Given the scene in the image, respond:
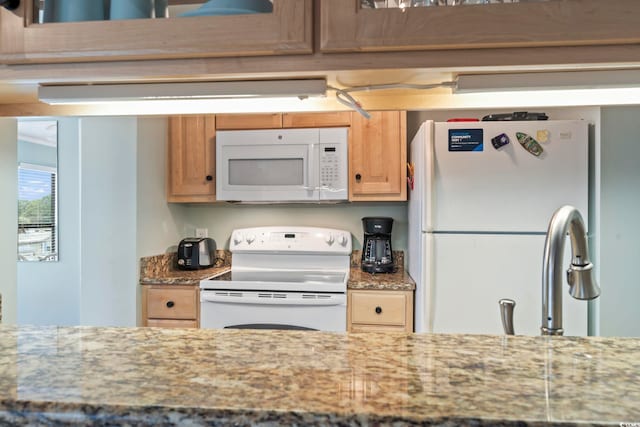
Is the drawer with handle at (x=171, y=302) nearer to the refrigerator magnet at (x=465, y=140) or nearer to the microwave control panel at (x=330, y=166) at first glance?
the microwave control panel at (x=330, y=166)

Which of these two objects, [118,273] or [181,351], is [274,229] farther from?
[181,351]

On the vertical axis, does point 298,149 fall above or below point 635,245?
above

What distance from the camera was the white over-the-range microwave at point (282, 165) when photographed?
274 centimetres

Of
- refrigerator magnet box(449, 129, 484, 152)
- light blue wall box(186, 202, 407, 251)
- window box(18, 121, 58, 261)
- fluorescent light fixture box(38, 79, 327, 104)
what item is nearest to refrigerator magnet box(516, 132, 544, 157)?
refrigerator magnet box(449, 129, 484, 152)

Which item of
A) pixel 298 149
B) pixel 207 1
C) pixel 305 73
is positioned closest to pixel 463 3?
pixel 305 73

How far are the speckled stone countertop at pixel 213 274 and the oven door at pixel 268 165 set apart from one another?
1.82 ft

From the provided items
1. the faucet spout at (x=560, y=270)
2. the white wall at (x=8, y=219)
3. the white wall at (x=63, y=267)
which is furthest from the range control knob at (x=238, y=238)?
the faucet spout at (x=560, y=270)

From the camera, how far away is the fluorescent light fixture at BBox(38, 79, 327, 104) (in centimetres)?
75

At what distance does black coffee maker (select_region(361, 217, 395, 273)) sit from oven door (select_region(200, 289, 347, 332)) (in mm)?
464

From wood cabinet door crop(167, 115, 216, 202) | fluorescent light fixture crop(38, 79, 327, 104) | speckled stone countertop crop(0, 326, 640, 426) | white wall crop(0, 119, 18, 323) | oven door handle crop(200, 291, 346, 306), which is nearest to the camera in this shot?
speckled stone countertop crop(0, 326, 640, 426)

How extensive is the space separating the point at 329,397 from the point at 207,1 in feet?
2.18

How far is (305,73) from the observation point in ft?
2.33

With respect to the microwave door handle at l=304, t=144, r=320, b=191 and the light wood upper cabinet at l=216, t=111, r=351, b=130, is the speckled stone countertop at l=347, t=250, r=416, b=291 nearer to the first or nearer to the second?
the microwave door handle at l=304, t=144, r=320, b=191

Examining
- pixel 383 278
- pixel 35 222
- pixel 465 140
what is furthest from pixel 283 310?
pixel 35 222
